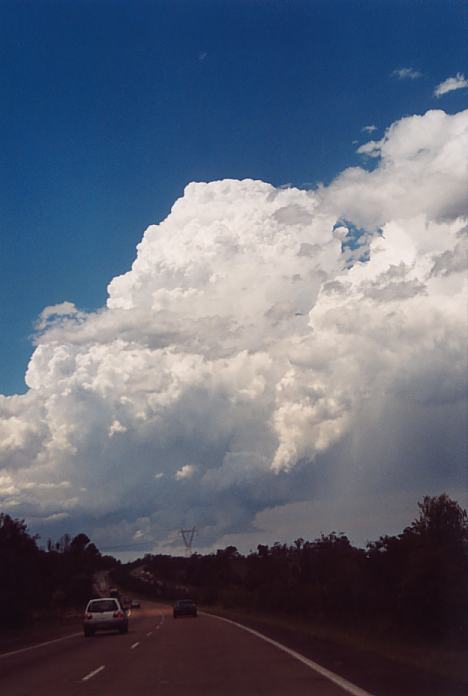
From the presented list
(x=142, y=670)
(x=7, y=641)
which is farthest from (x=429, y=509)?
(x=142, y=670)

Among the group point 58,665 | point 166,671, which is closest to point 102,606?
point 58,665

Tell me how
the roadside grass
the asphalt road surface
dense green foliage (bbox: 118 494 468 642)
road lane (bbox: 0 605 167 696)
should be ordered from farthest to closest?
dense green foliage (bbox: 118 494 468 642) → the roadside grass → road lane (bbox: 0 605 167 696) → the asphalt road surface

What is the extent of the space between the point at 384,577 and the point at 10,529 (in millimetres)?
36751

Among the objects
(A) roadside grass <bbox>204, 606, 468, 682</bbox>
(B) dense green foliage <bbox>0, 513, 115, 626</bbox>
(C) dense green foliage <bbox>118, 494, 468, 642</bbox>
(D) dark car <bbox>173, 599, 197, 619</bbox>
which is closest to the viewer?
(A) roadside grass <bbox>204, 606, 468, 682</bbox>

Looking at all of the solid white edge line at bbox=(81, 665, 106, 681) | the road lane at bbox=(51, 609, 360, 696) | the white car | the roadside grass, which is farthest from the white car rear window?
the solid white edge line at bbox=(81, 665, 106, 681)

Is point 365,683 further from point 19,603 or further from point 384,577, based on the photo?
point 19,603

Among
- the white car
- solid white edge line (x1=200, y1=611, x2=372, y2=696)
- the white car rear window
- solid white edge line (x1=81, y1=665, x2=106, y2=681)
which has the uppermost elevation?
the white car rear window

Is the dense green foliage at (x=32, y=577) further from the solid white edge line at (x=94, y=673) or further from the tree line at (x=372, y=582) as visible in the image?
the solid white edge line at (x=94, y=673)

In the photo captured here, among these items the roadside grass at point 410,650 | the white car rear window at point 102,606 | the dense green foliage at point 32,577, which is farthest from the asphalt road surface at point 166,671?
the dense green foliage at point 32,577

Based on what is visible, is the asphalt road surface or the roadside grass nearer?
the asphalt road surface

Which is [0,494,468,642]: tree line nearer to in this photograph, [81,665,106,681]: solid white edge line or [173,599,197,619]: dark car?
[173,599,197,619]: dark car

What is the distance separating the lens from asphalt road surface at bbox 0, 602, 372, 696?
51.9ft

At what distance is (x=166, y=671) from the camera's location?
1959 centimetres

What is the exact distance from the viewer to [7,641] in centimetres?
3891
